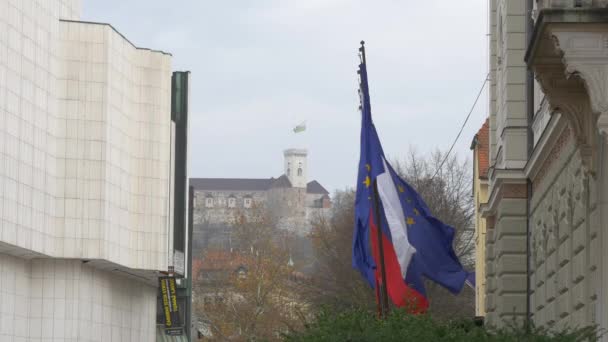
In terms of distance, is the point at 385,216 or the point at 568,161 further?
the point at 385,216

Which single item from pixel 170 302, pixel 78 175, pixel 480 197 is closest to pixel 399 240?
pixel 480 197

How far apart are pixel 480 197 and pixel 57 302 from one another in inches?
637

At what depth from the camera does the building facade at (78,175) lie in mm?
60938

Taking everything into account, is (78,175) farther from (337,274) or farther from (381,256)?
(381,256)

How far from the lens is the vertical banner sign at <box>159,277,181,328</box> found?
8156 cm

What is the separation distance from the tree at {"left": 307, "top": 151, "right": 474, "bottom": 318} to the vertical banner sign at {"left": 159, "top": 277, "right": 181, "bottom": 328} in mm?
6691

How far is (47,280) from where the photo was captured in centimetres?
6669

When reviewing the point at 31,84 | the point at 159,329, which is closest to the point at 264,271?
the point at 159,329

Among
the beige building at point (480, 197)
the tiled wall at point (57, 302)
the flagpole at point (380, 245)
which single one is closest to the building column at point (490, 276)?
the flagpole at point (380, 245)

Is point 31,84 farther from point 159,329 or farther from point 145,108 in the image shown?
point 159,329

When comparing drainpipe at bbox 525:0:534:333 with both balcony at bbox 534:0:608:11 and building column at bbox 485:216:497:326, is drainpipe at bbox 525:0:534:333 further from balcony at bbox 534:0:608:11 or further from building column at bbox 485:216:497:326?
balcony at bbox 534:0:608:11

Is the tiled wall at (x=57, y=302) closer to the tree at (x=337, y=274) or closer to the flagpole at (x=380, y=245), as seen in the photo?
the tree at (x=337, y=274)

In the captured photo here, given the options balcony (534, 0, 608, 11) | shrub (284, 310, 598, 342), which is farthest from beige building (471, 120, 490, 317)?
balcony (534, 0, 608, 11)

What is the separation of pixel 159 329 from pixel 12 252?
25.2 metres
